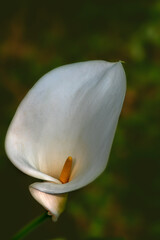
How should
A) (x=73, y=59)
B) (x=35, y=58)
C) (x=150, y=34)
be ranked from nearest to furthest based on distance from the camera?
(x=150, y=34)
(x=73, y=59)
(x=35, y=58)

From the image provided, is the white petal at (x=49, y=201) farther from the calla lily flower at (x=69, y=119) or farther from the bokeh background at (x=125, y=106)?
the bokeh background at (x=125, y=106)

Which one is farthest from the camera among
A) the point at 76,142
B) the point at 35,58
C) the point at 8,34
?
the point at 8,34

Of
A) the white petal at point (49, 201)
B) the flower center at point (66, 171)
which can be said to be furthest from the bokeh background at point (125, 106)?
the white petal at point (49, 201)

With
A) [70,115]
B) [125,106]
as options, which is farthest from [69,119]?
[125,106]

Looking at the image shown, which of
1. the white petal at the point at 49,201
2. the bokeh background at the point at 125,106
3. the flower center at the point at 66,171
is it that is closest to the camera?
the white petal at the point at 49,201

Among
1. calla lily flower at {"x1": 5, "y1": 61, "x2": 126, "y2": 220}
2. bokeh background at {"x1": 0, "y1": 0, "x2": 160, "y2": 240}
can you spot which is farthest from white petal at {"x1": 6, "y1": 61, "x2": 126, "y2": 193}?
bokeh background at {"x1": 0, "y1": 0, "x2": 160, "y2": 240}

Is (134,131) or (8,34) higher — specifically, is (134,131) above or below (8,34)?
below

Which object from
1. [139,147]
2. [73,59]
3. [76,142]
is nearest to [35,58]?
[73,59]

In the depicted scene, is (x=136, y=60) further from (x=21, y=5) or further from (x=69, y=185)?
(x=69, y=185)
